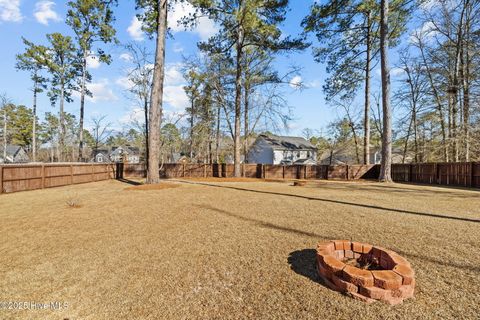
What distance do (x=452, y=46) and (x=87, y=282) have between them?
1936 cm

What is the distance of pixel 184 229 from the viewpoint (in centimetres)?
382

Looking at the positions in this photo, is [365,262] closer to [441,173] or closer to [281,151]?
[441,173]

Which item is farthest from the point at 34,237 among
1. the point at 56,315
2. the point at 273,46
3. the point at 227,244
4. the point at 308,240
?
the point at 273,46

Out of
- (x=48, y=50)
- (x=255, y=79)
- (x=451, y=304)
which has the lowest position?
(x=451, y=304)

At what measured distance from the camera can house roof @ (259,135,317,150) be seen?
96.4ft

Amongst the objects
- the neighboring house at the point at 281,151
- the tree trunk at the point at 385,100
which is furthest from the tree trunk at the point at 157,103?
the neighboring house at the point at 281,151

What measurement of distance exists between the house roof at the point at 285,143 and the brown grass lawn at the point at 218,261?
2454 cm

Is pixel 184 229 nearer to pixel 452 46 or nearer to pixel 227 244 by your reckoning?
pixel 227 244

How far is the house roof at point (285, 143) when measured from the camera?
29.4 meters

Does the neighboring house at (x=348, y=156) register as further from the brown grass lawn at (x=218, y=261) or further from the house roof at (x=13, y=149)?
the house roof at (x=13, y=149)

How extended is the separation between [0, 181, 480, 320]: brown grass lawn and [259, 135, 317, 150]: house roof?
24537mm

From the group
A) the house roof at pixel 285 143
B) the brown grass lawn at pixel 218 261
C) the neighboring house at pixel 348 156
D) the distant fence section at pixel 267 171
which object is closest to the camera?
the brown grass lawn at pixel 218 261

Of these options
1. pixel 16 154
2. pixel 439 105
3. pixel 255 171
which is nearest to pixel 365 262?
pixel 255 171

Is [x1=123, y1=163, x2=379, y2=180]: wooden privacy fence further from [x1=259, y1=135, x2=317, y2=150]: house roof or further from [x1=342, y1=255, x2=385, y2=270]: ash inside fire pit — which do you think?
[x1=342, y1=255, x2=385, y2=270]: ash inside fire pit
